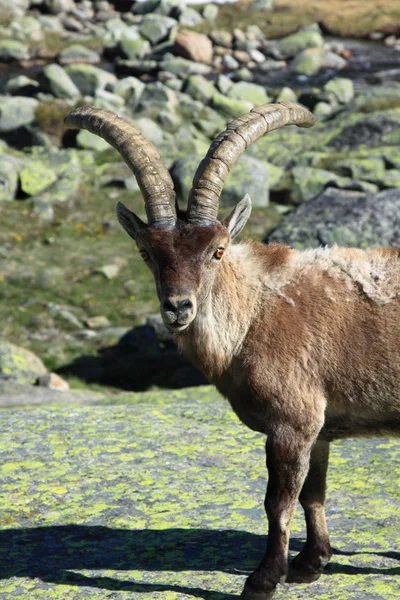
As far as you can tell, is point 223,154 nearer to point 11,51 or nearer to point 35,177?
point 35,177

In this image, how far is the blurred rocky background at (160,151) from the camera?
101 feet

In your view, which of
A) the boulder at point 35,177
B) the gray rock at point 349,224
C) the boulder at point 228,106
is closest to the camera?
the gray rock at point 349,224

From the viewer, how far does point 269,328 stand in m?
8.61

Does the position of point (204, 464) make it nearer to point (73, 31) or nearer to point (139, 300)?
point (139, 300)

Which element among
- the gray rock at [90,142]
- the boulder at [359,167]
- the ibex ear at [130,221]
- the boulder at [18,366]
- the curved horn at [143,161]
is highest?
the gray rock at [90,142]

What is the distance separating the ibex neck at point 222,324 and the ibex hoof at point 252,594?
211 centimetres

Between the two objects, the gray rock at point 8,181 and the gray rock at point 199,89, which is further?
the gray rock at point 199,89

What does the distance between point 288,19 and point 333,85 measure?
3812 cm

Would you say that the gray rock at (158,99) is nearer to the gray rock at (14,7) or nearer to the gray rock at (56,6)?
the gray rock at (14,7)

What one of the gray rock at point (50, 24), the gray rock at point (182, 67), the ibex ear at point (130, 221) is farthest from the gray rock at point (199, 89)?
the ibex ear at point (130, 221)

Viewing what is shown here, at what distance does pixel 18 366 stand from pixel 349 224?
13.3 m

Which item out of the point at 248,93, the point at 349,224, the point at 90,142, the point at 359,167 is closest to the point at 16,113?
the point at 90,142

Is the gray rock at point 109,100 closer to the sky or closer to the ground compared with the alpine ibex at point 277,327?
closer to the sky

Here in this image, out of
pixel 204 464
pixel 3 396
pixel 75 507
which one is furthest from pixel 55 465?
pixel 3 396
